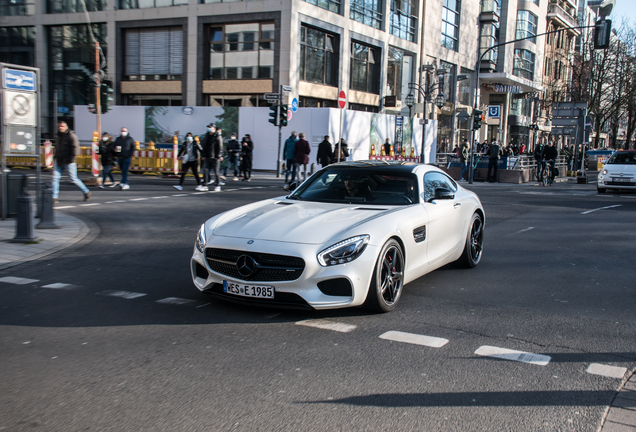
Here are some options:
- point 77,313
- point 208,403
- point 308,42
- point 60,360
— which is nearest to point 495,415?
point 208,403

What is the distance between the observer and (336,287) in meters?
5.03

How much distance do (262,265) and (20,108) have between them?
7718 mm

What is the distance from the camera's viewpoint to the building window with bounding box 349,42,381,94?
3544cm

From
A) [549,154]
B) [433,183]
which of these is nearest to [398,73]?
[549,154]

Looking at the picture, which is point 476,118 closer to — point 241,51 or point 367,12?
point 367,12

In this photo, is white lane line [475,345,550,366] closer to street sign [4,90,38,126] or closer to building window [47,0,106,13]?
street sign [4,90,38,126]

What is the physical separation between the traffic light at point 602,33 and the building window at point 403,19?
16.9 m

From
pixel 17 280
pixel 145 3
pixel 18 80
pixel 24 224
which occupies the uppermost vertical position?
pixel 145 3

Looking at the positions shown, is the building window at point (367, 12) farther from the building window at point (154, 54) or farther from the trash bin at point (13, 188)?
the trash bin at point (13, 188)

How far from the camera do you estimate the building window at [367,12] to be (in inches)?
1363

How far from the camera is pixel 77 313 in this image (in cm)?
539

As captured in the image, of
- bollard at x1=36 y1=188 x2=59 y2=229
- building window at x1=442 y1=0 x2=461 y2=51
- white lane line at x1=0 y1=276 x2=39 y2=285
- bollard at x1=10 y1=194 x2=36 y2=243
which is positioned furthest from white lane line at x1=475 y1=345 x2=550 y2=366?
building window at x1=442 y1=0 x2=461 y2=51

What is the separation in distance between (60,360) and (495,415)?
283 cm

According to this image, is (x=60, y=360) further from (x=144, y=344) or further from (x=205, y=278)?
(x=205, y=278)
